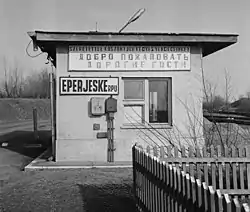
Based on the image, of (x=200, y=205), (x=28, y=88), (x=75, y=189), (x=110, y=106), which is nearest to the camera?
(x=200, y=205)

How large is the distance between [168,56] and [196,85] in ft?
4.49

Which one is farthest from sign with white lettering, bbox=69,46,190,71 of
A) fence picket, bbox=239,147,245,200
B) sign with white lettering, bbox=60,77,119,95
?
fence picket, bbox=239,147,245,200

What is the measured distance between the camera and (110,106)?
505 inches

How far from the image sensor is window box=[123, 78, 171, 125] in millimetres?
13164

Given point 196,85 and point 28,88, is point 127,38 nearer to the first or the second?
point 196,85

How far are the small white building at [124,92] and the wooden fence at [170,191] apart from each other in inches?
229

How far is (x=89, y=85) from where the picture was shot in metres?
13.0

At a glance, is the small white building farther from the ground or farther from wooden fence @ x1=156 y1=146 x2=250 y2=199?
wooden fence @ x1=156 y1=146 x2=250 y2=199

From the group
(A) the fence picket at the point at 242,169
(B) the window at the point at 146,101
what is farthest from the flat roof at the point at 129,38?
(A) the fence picket at the point at 242,169

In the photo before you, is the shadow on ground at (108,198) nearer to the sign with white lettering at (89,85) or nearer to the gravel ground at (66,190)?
the gravel ground at (66,190)

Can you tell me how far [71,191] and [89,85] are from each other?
4967 millimetres

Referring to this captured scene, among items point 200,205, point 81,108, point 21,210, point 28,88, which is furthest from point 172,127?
point 28,88

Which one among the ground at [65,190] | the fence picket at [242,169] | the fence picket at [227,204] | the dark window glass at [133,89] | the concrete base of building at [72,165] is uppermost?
the dark window glass at [133,89]

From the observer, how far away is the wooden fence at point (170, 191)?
11.1ft
